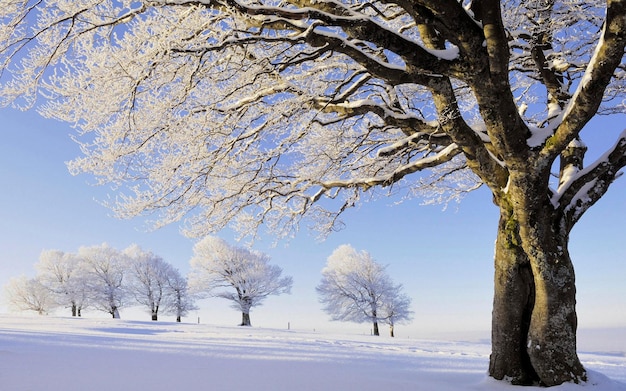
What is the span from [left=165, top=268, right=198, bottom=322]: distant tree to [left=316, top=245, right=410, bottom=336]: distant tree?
1393 centimetres

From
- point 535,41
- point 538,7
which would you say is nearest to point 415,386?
point 535,41

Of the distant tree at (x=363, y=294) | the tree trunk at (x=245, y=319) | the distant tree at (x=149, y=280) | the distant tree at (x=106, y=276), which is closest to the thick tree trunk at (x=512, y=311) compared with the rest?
the distant tree at (x=363, y=294)

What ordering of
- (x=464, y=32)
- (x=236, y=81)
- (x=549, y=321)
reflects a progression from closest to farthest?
(x=464, y=32)
(x=549, y=321)
(x=236, y=81)

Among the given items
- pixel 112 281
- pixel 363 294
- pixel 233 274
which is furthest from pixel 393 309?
pixel 112 281

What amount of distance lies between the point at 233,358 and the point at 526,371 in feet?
14.1

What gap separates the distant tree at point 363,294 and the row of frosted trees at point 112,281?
45.2 ft

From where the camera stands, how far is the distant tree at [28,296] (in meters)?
40.3

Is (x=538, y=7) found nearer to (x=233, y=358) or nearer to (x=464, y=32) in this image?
(x=464, y=32)

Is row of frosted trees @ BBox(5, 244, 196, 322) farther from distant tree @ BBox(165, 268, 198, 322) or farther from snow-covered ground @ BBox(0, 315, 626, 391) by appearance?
snow-covered ground @ BBox(0, 315, 626, 391)

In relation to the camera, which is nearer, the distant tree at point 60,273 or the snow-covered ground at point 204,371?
the snow-covered ground at point 204,371

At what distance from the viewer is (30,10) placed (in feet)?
16.7

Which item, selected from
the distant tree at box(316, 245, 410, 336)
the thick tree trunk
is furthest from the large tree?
the distant tree at box(316, 245, 410, 336)

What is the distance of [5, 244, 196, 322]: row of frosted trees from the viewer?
121 feet

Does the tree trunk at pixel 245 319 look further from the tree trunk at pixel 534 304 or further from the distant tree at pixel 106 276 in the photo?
the tree trunk at pixel 534 304
